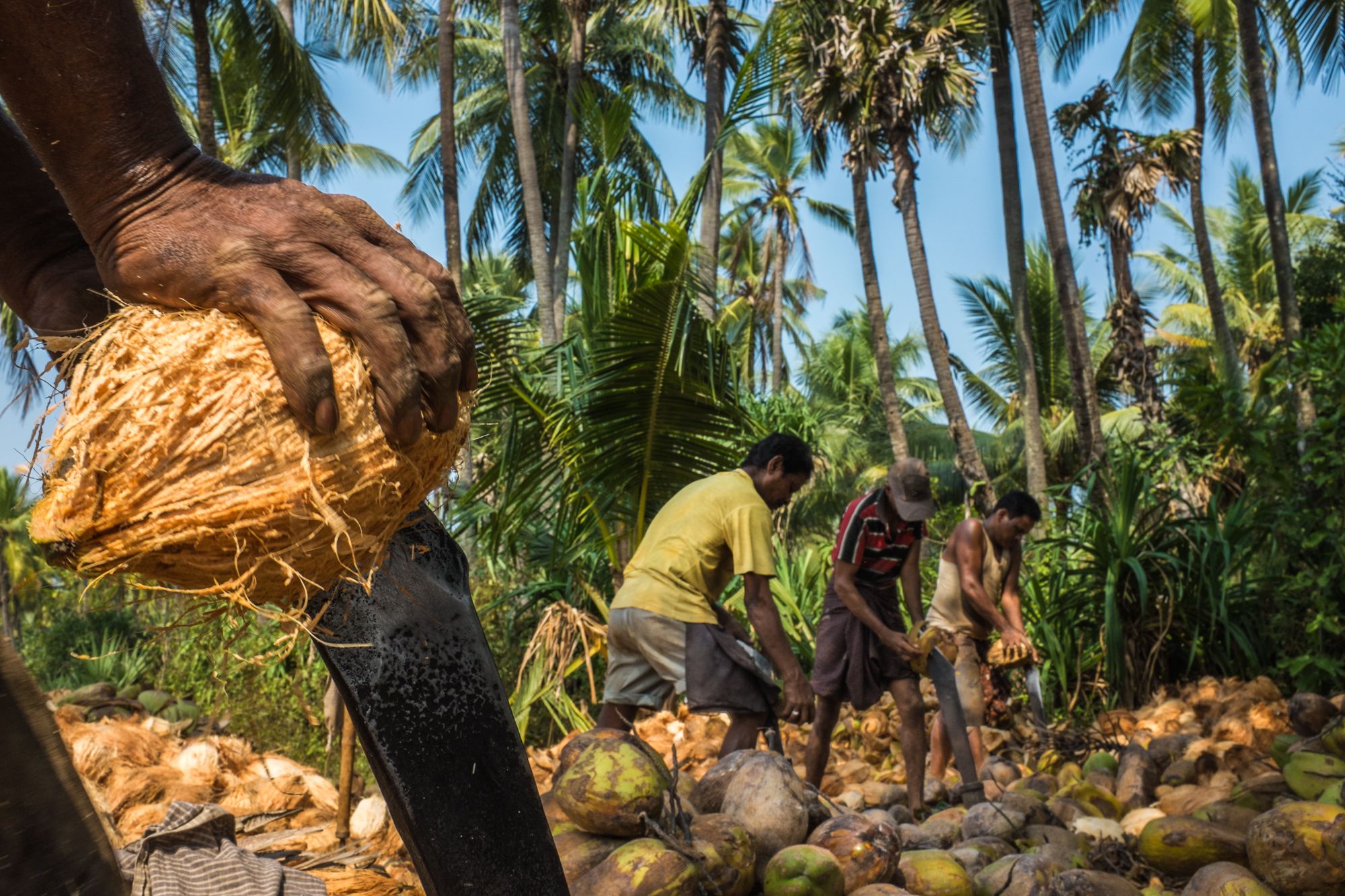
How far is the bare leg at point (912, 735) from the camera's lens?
17.8ft

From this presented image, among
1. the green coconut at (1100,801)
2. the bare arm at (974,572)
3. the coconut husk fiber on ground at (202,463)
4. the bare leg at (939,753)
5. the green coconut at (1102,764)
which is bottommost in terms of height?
the bare leg at (939,753)

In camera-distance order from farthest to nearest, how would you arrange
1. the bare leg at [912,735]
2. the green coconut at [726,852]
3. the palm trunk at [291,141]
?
the palm trunk at [291,141] < the bare leg at [912,735] < the green coconut at [726,852]

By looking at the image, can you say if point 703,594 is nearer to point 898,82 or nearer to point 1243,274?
point 898,82

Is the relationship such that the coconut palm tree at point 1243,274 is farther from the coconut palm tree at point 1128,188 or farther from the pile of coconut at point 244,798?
the pile of coconut at point 244,798

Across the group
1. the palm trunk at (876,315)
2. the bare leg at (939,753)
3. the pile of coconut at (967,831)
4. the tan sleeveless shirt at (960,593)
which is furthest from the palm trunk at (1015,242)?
the pile of coconut at (967,831)

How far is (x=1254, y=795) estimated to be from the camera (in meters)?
3.56

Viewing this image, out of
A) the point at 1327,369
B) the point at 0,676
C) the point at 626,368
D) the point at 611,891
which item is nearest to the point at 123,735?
the point at 626,368

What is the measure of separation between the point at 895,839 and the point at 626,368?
4.70 metres

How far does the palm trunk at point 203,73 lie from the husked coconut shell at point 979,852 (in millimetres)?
10185

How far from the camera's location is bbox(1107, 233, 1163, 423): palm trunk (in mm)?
15867

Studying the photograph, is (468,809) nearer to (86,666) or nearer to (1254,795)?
(1254,795)

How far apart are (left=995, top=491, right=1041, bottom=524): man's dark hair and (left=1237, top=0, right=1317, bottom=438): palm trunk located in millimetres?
3535

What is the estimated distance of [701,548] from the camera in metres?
5.02

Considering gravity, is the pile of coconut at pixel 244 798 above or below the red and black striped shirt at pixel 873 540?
below
